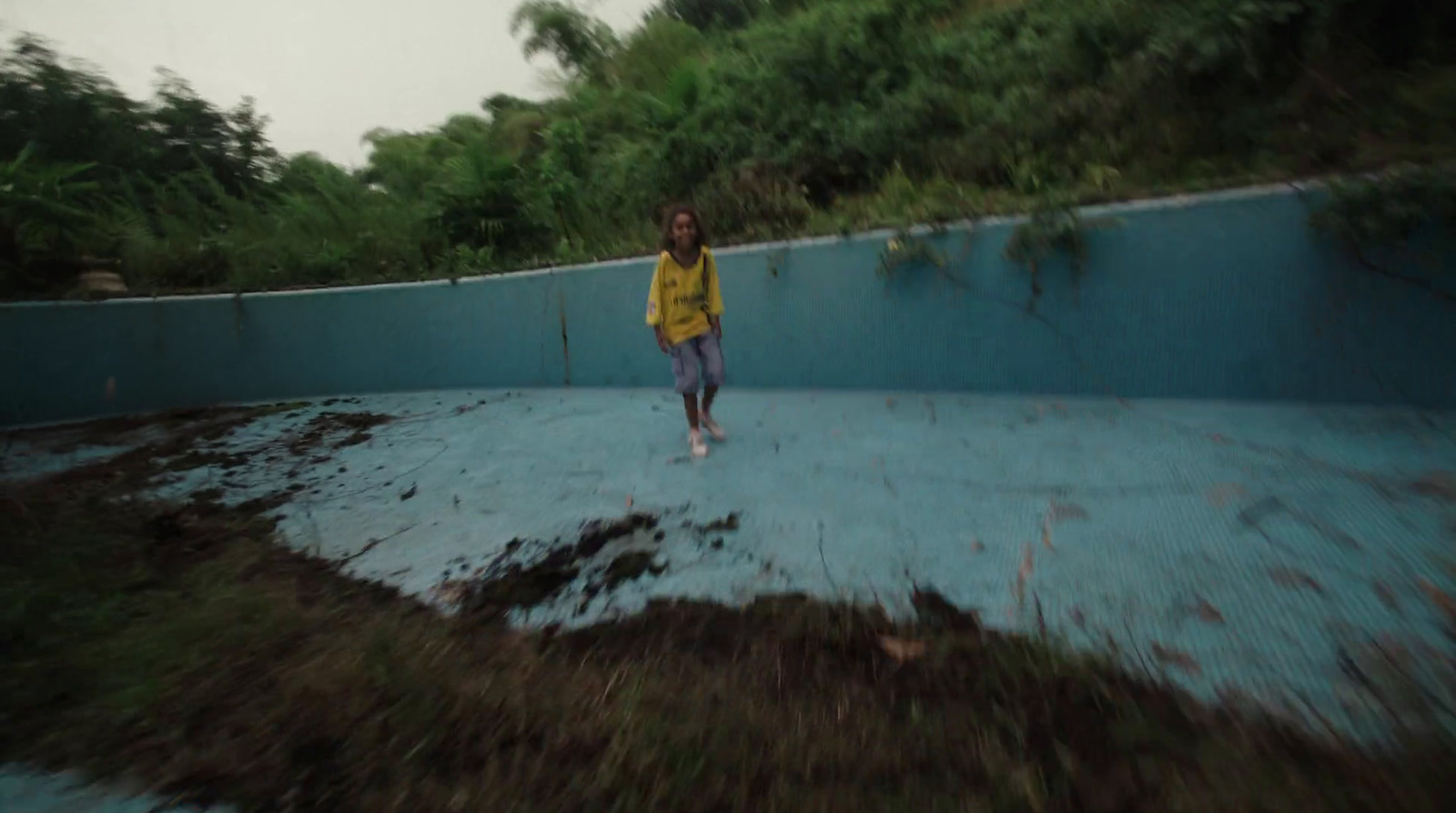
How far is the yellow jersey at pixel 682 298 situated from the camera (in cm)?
415

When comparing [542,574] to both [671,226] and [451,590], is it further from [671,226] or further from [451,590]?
[671,226]

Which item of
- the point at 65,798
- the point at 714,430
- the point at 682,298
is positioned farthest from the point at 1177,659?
the point at 682,298

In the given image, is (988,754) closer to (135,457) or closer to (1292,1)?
(1292,1)

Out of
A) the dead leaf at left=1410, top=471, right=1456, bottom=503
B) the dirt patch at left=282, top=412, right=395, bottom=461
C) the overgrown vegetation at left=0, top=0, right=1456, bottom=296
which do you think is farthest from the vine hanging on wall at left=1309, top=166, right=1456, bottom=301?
the dirt patch at left=282, top=412, right=395, bottom=461

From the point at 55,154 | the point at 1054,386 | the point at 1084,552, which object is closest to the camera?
the point at 1084,552

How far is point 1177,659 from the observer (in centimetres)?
179

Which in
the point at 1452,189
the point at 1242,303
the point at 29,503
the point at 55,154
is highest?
the point at 55,154

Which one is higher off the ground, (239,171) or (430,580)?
(239,171)

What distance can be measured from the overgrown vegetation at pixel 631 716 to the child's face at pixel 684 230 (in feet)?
7.83

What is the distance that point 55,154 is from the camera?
8.83 meters

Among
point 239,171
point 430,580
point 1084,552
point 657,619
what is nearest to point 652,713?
point 657,619

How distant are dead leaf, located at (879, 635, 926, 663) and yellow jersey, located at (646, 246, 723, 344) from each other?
255 centimetres

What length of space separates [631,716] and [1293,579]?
1.98m

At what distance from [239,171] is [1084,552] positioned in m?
12.9
